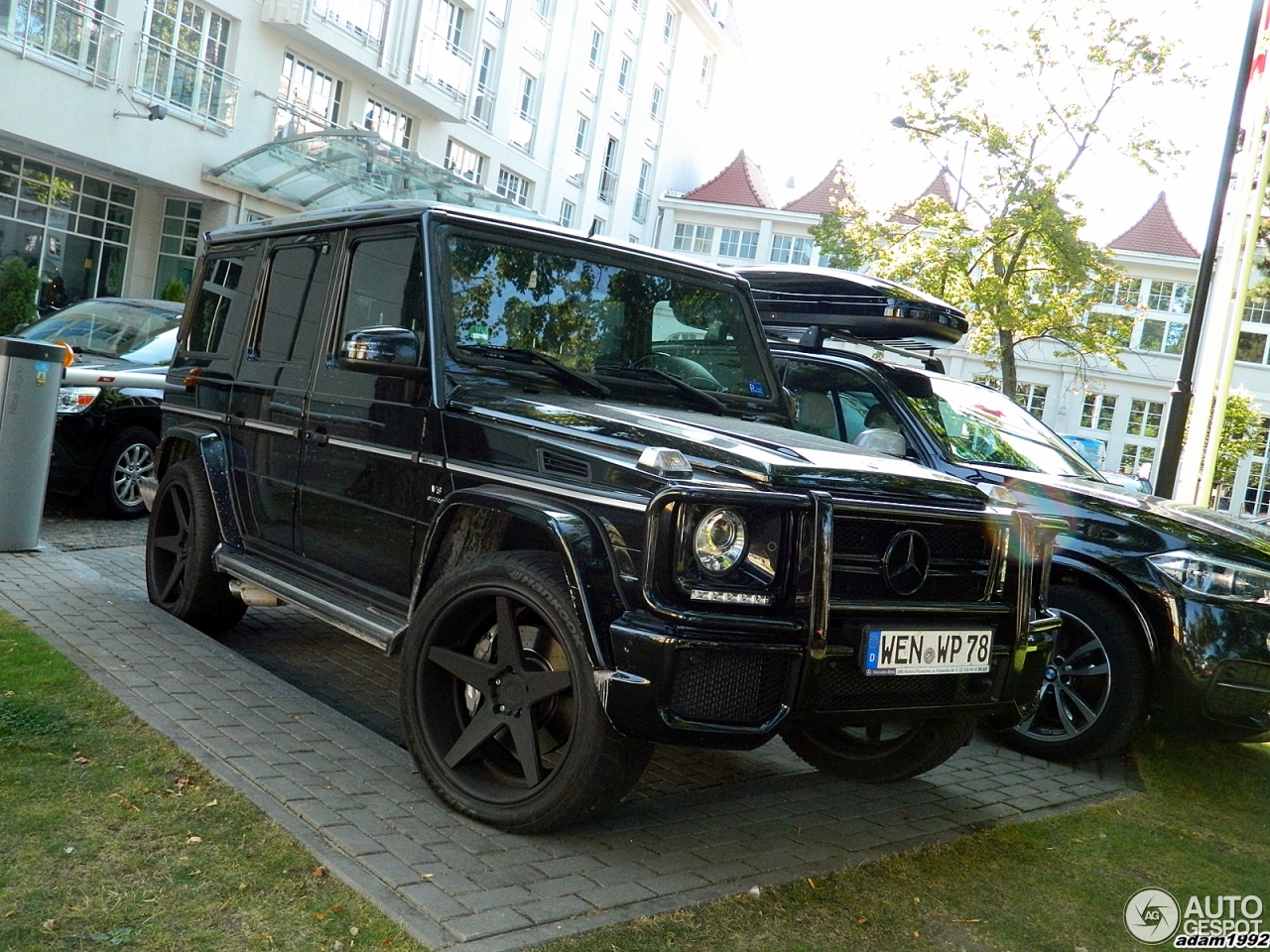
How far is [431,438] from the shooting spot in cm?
455

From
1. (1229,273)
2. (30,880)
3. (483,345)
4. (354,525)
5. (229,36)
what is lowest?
(30,880)

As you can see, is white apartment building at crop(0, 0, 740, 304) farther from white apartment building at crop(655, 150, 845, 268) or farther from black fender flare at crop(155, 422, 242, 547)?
white apartment building at crop(655, 150, 845, 268)

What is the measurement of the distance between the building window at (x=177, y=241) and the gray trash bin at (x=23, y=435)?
17197 mm

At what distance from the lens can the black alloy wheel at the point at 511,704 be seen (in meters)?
3.72

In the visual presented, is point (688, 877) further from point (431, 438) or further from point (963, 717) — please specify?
point (431, 438)

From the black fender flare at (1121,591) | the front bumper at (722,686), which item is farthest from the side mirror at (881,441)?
the front bumper at (722,686)

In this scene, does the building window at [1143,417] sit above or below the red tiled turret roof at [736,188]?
below

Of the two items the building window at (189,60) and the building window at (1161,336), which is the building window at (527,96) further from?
the building window at (1161,336)

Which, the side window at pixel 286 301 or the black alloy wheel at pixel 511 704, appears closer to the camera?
the black alloy wheel at pixel 511 704

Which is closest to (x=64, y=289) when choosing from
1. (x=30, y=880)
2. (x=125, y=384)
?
(x=125, y=384)

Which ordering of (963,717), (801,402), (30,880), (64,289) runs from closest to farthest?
(30,880) < (963,717) < (801,402) < (64,289)

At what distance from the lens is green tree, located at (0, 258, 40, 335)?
18531 millimetres

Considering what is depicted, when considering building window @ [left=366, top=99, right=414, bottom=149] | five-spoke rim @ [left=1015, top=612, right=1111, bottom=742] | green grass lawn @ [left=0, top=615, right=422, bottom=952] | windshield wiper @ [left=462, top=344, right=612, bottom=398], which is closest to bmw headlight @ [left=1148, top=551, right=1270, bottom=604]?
five-spoke rim @ [left=1015, top=612, right=1111, bottom=742]

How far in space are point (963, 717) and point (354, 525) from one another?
2550mm
